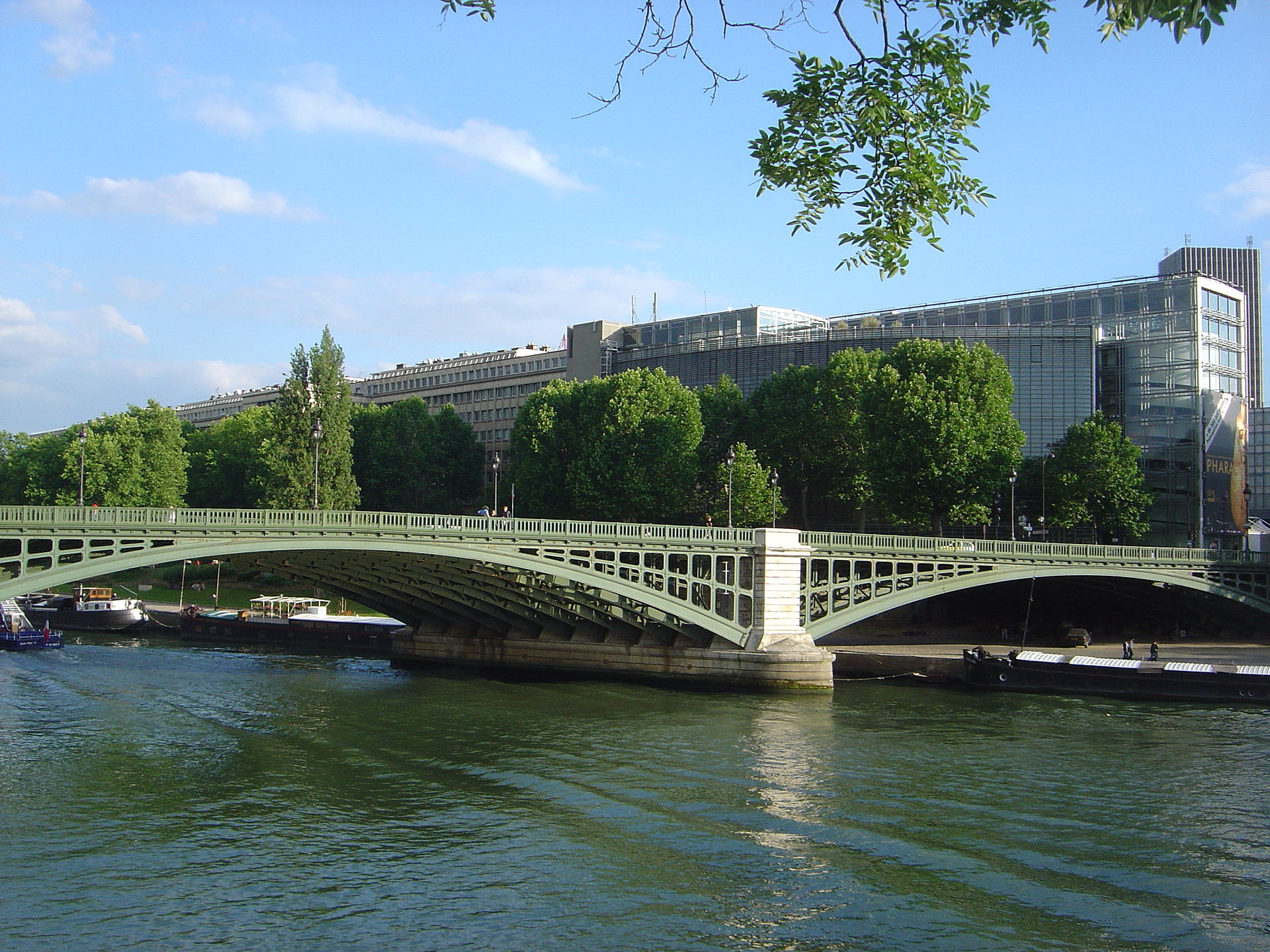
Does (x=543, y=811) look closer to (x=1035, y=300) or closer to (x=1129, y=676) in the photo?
(x=1129, y=676)

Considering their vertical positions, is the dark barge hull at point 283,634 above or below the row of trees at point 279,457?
below

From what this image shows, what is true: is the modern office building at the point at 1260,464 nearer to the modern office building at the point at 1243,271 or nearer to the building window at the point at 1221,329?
the building window at the point at 1221,329

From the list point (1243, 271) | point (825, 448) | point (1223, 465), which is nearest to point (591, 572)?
point (825, 448)

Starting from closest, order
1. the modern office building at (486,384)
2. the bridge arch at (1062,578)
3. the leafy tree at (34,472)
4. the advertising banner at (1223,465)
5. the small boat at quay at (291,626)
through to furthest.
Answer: the bridge arch at (1062,578), the small boat at quay at (291,626), the advertising banner at (1223,465), the leafy tree at (34,472), the modern office building at (486,384)

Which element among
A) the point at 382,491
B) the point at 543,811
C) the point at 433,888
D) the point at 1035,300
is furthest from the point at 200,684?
the point at 1035,300

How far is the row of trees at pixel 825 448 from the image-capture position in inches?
2477

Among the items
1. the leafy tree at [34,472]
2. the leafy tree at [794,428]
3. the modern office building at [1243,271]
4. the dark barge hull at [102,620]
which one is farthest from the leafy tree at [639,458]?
the modern office building at [1243,271]

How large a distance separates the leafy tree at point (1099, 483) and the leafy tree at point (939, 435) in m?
4.81

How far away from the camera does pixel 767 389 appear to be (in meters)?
75.2

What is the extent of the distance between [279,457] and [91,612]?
47.2 feet

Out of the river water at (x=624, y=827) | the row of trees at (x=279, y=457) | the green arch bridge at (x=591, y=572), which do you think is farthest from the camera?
the row of trees at (x=279, y=457)

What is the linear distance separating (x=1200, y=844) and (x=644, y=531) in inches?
1027

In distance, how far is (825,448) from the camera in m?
72.9

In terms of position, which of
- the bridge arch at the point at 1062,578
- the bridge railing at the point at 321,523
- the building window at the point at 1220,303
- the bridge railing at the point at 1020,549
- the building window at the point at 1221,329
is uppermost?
the building window at the point at 1220,303
